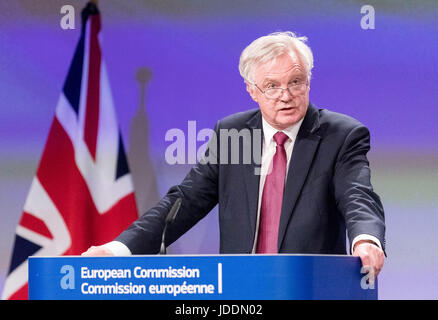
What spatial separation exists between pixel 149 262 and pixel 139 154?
2.37m

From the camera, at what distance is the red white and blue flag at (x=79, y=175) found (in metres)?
4.59

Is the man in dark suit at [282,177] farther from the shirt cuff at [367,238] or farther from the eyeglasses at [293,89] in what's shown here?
the shirt cuff at [367,238]

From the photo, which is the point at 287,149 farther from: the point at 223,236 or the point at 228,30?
the point at 228,30

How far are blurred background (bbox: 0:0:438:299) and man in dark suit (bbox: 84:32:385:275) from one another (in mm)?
1153

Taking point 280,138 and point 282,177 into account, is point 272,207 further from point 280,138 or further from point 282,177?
point 280,138

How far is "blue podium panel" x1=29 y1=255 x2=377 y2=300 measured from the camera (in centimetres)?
219

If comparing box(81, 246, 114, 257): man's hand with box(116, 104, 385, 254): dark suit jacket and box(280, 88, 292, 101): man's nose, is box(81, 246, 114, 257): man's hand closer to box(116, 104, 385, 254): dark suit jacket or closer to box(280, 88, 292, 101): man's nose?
box(116, 104, 385, 254): dark suit jacket

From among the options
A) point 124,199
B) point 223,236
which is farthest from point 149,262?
point 124,199

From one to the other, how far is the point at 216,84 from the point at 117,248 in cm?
183

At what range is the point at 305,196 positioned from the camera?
10.4 feet

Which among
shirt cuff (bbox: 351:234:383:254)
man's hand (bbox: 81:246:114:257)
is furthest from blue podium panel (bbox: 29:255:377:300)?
man's hand (bbox: 81:246:114:257)

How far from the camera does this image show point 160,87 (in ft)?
15.1

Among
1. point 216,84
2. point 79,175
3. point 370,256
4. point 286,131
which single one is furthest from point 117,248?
point 216,84

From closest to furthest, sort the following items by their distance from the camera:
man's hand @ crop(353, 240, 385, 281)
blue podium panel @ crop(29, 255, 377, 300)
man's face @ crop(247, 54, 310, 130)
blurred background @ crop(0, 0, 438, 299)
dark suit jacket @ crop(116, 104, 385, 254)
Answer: blue podium panel @ crop(29, 255, 377, 300) → man's hand @ crop(353, 240, 385, 281) → dark suit jacket @ crop(116, 104, 385, 254) → man's face @ crop(247, 54, 310, 130) → blurred background @ crop(0, 0, 438, 299)
